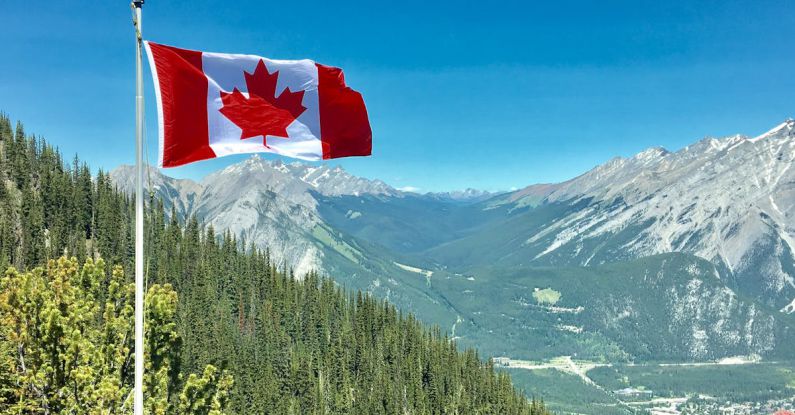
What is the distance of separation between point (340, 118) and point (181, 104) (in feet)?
21.6

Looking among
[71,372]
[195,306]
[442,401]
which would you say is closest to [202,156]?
[71,372]

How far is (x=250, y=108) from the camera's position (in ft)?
74.7

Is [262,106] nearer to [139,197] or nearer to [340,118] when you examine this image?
[340,118]

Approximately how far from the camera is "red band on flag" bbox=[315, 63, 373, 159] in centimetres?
2475

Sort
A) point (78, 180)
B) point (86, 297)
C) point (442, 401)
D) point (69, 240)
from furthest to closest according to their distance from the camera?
point (78, 180)
point (442, 401)
point (69, 240)
point (86, 297)

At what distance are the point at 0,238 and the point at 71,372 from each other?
150m

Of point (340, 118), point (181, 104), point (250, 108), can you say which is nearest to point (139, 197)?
point (181, 104)

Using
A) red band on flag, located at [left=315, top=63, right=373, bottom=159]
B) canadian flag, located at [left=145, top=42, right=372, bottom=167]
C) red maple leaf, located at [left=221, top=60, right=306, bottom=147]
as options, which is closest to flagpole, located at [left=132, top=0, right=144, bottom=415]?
canadian flag, located at [left=145, top=42, right=372, bottom=167]

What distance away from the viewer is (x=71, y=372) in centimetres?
3109

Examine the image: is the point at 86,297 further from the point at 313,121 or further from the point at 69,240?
the point at 69,240

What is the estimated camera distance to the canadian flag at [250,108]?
67.5 ft

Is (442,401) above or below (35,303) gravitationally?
below

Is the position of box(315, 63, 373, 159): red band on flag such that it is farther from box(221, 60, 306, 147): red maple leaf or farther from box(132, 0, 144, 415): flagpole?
box(132, 0, 144, 415): flagpole

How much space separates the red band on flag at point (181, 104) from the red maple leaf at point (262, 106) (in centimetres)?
105
